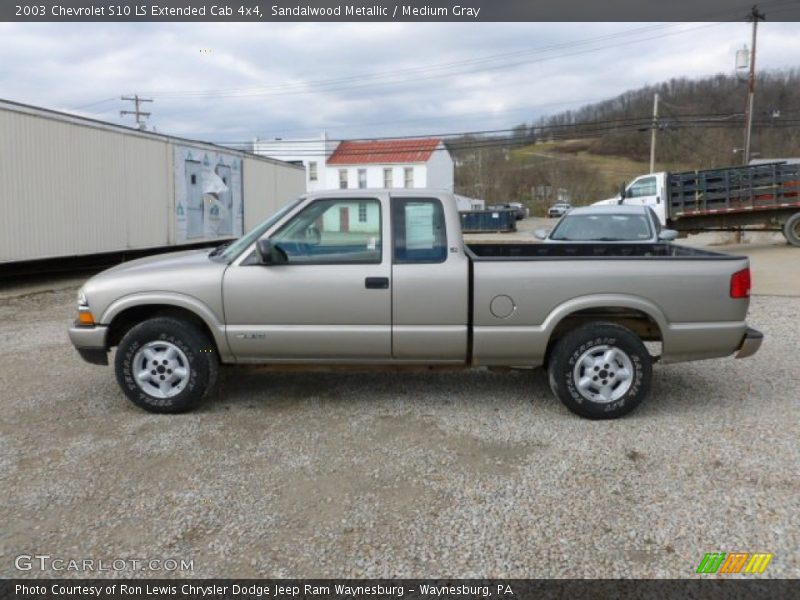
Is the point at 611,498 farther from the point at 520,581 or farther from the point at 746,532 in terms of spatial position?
the point at 520,581

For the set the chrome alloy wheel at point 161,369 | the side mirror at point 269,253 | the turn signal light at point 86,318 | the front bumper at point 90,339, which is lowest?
the chrome alloy wheel at point 161,369

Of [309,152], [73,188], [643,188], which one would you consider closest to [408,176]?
[309,152]

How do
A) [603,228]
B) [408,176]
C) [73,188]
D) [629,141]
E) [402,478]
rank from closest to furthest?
[402,478]
[603,228]
[73,188]
[408,176]
[629,141]

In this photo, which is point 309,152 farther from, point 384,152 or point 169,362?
point 169,362

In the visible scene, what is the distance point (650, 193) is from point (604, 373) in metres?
17.0

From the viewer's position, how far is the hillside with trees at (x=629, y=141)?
37125 millimetres

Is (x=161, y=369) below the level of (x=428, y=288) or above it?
below

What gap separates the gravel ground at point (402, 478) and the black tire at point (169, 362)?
16cm

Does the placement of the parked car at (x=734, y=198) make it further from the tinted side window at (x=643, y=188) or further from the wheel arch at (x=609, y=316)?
the wheel arch at (x=609, y=316)

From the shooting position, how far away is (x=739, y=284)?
14.4ft

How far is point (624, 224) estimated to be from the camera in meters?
9.14

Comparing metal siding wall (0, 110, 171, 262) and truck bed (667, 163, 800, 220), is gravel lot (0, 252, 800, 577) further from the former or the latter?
truck bed (667, 163, 800, 220)
